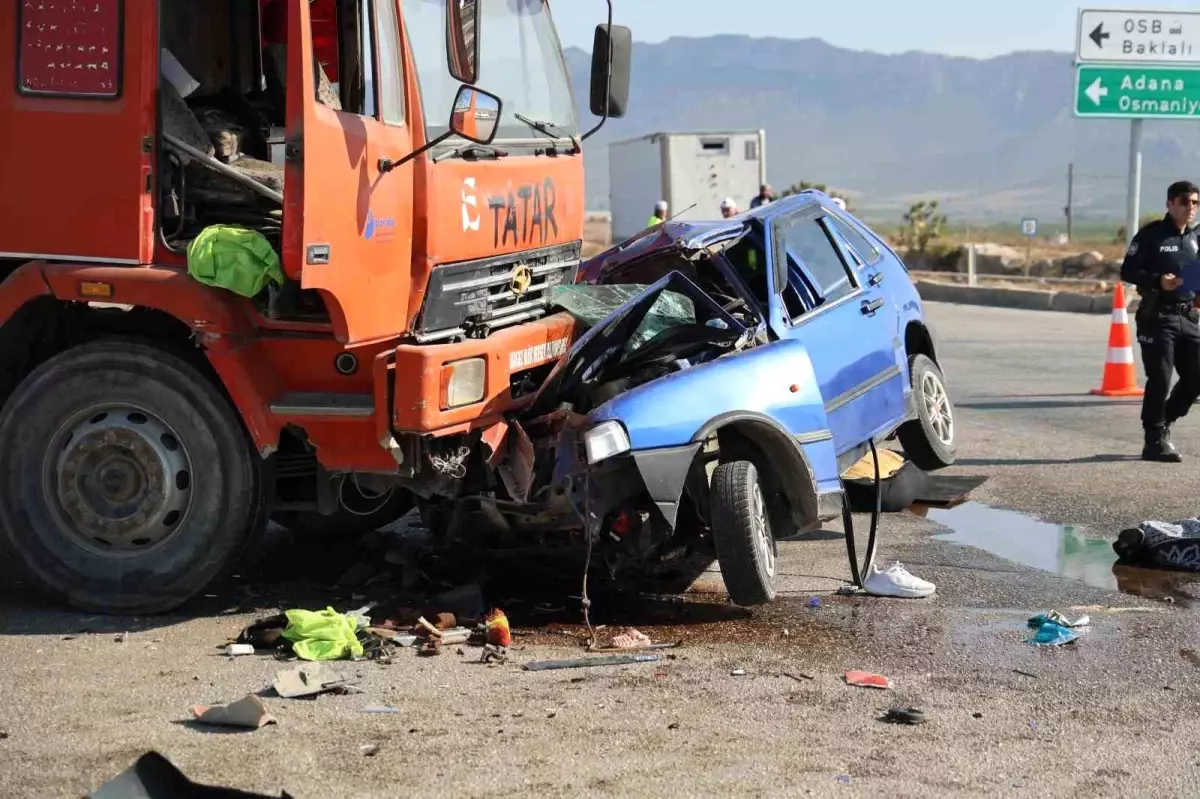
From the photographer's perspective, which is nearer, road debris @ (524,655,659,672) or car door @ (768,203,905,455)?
road debris @ (524,655,659,672)

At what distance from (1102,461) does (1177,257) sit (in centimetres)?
154

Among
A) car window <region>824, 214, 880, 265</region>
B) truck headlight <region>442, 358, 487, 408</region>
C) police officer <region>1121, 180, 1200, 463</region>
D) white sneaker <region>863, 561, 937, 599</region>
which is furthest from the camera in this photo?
police officer <region>1121, 180, 1200, 463</region>

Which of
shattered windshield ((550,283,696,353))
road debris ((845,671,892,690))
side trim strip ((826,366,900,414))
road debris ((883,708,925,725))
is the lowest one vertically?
road debris ((845,671,892,690))

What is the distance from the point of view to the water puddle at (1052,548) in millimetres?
7363

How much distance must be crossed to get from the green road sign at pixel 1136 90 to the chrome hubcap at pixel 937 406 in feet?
53.2

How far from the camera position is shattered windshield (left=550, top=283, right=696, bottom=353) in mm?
7547

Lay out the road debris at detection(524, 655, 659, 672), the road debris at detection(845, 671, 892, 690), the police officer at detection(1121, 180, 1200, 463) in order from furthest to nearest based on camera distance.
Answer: the police officer at detection(1121, 180, 1200, 463), the road debris at detection(524, 655, 659, 672), the road debris at detection(845, 671, 892, 690)

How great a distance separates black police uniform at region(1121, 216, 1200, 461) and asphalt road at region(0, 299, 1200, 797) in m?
2.78

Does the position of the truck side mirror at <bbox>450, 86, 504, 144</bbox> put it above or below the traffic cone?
above

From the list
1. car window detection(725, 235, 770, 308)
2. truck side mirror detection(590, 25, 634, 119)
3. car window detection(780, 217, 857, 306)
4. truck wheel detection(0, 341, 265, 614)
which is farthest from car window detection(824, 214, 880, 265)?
truck wheel detection(0, 341, 265, 614)

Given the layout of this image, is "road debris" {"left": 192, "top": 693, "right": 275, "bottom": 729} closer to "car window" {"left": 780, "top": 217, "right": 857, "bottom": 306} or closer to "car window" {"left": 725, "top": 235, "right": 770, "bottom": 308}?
"car window" {"left": 725, "top": 235, "right": 770, "bottom": 308}

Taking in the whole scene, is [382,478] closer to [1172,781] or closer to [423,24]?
[423,24]

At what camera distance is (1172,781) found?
4.66m

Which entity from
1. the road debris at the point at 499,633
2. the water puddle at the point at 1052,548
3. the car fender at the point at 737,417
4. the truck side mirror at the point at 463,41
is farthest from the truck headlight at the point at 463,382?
the water puddle at the point at 1052,548
